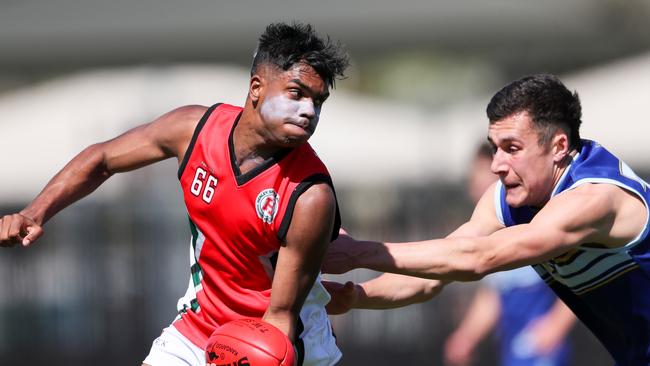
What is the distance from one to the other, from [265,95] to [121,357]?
6.91 meters

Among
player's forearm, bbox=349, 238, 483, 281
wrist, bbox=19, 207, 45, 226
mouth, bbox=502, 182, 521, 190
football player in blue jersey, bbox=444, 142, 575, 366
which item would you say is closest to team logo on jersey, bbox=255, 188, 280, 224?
player's forearm, bbox=349, 238, 483, 281

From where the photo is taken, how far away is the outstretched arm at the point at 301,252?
16.3 ft

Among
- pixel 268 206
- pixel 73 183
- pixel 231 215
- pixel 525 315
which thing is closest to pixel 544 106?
pixel 268 206

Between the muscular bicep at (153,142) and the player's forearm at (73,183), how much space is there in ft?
0.15

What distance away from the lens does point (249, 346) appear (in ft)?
16.0

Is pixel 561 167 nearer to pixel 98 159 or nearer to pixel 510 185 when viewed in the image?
pixel 510 185

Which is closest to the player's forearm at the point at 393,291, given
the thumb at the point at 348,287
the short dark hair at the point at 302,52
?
the thumb at the point at 348,287

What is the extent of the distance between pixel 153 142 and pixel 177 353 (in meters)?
1.00

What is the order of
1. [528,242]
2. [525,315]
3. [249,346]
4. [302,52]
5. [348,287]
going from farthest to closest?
[525,315] → [348,287] → [528,242] → [302,52] → [249,346]

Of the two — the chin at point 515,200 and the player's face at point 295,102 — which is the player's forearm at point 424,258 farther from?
the player's face at point 295,102

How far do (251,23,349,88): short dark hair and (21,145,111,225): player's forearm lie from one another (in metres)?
0.97

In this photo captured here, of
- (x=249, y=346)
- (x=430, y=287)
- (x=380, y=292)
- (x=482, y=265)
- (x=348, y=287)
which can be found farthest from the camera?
(x=430, y=287)

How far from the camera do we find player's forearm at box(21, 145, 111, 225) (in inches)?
211

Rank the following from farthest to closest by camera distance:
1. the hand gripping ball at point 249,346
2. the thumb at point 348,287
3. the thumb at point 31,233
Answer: the thumb at point 348,287 → the thumb at point 31,233 → the hand gripping ball at point 249,346
